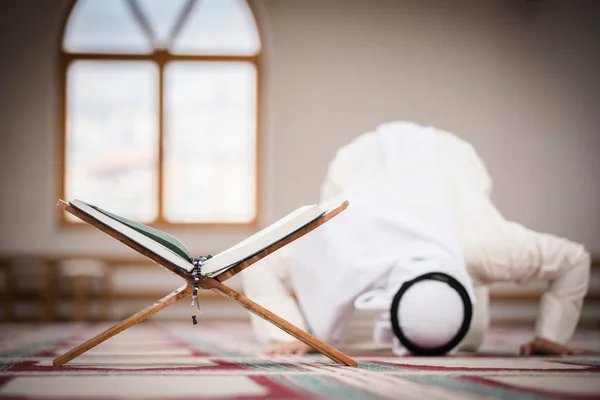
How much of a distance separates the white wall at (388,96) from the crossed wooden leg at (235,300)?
19.7ft

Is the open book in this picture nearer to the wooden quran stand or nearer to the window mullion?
the wooden quran stand

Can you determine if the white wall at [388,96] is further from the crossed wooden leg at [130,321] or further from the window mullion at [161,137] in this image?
the crossed wooden leg at [130,321]

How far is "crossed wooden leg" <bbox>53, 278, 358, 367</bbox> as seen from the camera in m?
2.39

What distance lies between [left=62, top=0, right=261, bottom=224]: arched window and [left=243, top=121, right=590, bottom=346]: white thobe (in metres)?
5.39

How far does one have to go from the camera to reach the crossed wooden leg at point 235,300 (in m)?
2.39

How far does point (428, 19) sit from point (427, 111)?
0.91 m

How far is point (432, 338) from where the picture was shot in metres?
2.82

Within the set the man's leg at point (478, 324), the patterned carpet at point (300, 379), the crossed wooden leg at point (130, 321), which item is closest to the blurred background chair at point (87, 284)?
the man's leg at point (478, 324)

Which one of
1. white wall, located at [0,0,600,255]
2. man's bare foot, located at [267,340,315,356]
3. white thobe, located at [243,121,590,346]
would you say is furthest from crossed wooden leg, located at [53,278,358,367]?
white wall, located at [0,0,600,255]

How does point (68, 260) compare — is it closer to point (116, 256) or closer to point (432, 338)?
point (116, 256)

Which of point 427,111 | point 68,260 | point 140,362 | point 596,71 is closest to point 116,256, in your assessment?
point 68,260

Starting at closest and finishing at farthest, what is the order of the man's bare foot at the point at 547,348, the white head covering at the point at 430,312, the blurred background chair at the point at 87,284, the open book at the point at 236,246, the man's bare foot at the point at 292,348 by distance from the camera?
the open book at the point at 236,246 → the white head covering at the point at 430,312 → the man's bare foot at the point at 292,348 → the man's bare foot at the point at 547,348 → the blurred background chair at the point at 87,284

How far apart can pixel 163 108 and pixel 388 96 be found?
7.18 feet

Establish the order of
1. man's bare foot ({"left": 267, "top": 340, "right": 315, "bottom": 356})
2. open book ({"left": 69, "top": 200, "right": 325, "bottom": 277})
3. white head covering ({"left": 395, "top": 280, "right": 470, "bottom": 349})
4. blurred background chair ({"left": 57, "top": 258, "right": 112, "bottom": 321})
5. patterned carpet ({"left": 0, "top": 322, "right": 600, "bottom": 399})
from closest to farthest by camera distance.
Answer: patterned carpet ({"left": 0, "top": 322, "right": 600, "bottom": 399}) → open book ({"left": 69, "top": 200, "right": 325, "bottom": 277}) → white head covering ({"left": 395, "top": 280, "right": 470, "bottom": 349}) → man's bare foot ({"left": 267, "top": 340, "right": 315, "bottom": 356}) → blurred background chair ({"left": 57, "top": 258, "right": 112, "bottom": 321})
